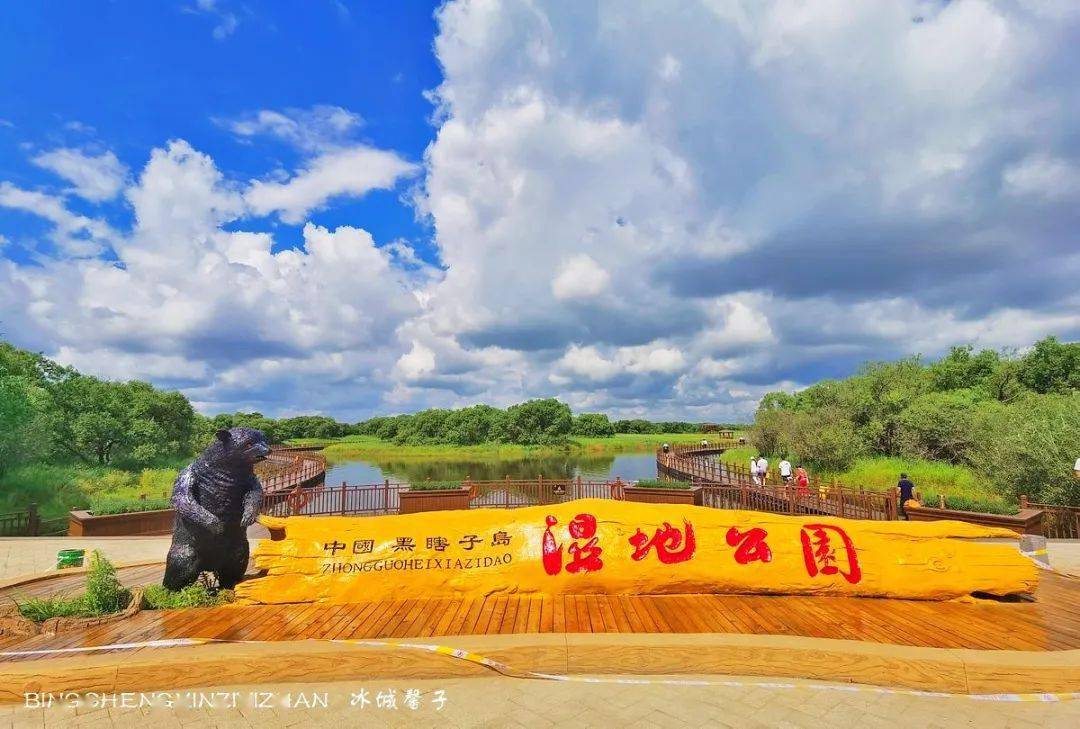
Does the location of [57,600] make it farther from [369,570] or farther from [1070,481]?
[1070,481]

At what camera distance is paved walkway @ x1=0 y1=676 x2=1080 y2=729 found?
387 cm

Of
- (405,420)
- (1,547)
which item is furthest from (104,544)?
(405,420)

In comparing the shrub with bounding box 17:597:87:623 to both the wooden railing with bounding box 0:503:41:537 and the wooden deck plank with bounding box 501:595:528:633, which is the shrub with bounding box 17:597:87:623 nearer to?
the wooden deck plank with bounding box 501:595:528:633

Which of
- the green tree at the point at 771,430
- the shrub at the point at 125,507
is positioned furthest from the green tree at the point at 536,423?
the shrub at the point at 125,507

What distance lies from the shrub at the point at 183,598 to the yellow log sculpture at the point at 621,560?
327mm

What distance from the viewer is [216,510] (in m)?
5.74

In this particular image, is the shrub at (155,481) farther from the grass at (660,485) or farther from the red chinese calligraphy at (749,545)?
the red chinese calligraphy at (749,545)

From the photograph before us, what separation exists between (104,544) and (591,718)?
11.8 metres

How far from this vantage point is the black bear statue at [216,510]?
18.6ft

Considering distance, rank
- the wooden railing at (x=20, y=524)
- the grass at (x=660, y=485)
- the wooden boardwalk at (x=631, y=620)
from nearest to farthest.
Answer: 1. the wooden boardwalk at (x=631, y=620)
2. the wooden railing at (x=20, y=524)
3. the grass at (x=660, y=485)

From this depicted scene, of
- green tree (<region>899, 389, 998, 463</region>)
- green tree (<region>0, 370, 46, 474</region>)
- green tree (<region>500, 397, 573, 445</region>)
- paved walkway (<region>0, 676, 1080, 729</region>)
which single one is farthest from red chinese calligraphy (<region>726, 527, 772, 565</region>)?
green tree (<region>500, 397, 573, 445</region>)

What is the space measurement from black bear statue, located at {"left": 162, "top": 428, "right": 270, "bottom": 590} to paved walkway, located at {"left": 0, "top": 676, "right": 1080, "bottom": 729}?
172 cm

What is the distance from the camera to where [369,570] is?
5.84m

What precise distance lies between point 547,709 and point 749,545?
122 inches
